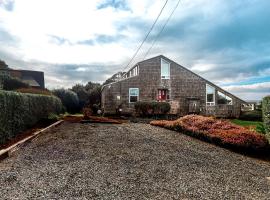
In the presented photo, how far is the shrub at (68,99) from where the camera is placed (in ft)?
108

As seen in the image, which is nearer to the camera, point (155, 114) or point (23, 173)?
point (23, 173)

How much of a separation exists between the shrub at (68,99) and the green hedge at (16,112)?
17.9m

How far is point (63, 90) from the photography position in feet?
109

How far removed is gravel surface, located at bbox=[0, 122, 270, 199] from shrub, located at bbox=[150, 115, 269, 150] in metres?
0.77

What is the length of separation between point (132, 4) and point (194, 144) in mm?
6027

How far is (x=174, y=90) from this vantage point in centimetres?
2817

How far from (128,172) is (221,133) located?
628 cm

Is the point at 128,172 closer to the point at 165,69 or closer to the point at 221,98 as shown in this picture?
the point at 165,69

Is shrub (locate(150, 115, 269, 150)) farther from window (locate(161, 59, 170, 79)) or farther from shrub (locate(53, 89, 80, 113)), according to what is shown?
shrub (locate(53, 89, 80, 113))

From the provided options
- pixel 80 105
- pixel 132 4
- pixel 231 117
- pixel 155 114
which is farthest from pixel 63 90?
pixel 132 4

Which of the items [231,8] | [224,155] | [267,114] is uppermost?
[231,8]

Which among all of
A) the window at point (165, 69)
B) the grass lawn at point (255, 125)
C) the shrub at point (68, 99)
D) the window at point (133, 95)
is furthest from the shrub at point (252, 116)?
the shrub at point (68, 99)

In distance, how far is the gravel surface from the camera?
4.77 metres

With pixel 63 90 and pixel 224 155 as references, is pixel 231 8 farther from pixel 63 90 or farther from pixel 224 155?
pixel 63 90
